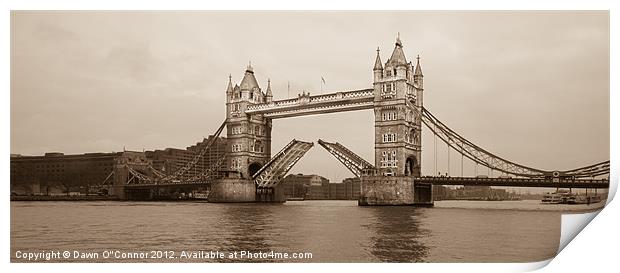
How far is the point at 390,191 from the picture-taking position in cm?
1984

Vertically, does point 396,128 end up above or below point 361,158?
above

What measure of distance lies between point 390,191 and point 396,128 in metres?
1.92

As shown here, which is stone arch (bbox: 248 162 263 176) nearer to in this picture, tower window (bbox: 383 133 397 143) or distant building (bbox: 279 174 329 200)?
distant building (bbox: 279 174 329 200)

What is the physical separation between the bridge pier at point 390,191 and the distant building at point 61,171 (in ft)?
30.1

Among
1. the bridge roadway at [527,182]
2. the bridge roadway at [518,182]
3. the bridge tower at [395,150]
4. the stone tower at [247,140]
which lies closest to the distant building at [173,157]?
the bridge roadway at [518,182]

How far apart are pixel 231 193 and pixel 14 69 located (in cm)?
1553

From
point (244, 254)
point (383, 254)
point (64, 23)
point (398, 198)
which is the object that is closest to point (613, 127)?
point (383, 254)

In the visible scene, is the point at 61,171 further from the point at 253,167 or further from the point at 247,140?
the point at 253,167

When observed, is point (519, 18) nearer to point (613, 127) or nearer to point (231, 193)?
point (613, 127)

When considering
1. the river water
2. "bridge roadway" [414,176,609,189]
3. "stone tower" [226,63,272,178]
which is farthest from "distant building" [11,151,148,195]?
"stone tower" [226,63,272,178]

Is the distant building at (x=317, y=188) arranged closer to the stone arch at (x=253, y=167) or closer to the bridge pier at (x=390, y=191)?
the bridge pier at (x=390, y=191)

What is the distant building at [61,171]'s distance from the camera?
8719 millimetres
